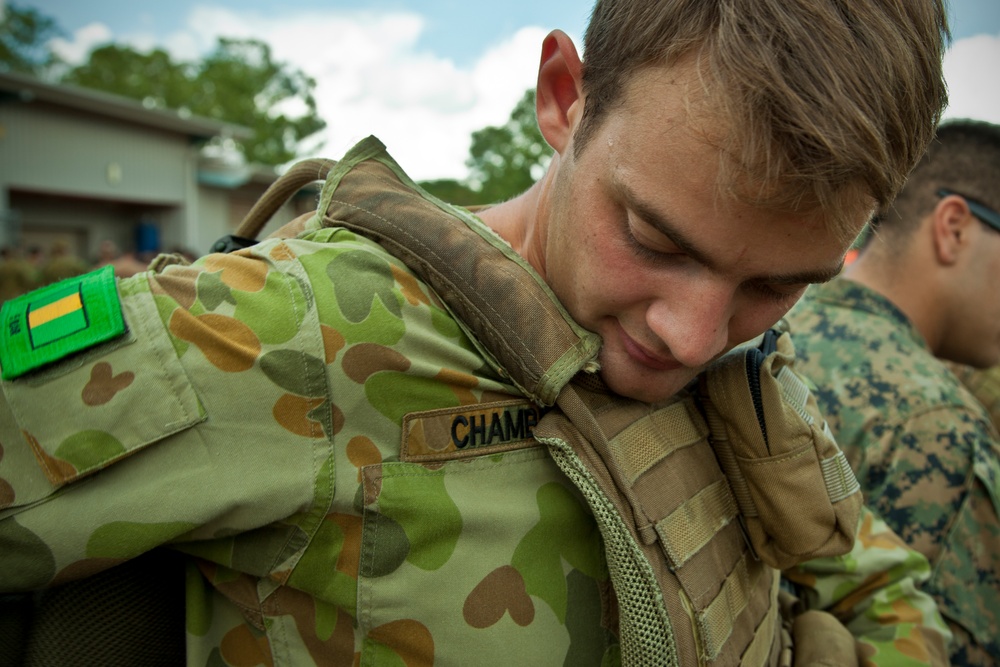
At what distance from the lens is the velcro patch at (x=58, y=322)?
2.90ft

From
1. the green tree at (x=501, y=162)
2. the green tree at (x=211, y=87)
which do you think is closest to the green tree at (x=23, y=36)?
the green tree at (x=211, y=87)

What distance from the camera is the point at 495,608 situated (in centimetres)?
107

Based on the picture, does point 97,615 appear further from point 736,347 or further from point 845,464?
point 845,464

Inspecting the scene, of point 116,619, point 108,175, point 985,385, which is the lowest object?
point 985,385

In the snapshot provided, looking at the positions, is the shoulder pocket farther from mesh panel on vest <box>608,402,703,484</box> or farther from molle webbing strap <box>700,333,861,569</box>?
molle webbing strap <box>700,333,861,569</box>

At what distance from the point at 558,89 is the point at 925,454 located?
1631mm

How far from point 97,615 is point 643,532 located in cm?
82

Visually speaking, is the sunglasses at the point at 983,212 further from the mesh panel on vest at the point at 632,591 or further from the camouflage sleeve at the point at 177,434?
the camouflage sleeve at the point at 177,434

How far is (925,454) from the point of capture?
2107 mm

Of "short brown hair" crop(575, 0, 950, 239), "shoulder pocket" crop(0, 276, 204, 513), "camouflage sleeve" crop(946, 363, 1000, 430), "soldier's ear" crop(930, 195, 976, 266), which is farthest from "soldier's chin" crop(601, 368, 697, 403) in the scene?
"camouflage sleeve" crop(946, 363, 1000, 430)

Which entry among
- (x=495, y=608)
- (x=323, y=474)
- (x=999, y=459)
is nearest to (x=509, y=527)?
(x=495, y=608)

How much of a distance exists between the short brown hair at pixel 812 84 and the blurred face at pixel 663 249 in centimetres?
4

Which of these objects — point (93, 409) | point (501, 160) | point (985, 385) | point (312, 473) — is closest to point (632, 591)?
point (312, 473)

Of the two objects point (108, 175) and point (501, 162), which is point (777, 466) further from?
point (108, 175)
